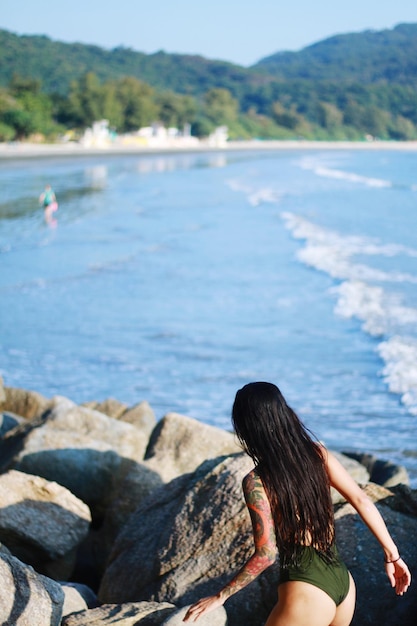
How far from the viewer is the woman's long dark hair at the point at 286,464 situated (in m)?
2.85

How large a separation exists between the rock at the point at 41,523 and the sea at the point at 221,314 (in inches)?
131

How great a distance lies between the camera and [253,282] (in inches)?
722

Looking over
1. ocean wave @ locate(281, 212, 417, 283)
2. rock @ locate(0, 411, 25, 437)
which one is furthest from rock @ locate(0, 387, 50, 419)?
ocean wave @ locate(281, 212, 417, 283)

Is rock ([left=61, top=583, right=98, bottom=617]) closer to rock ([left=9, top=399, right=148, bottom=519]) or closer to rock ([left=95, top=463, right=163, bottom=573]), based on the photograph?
rock ([left=95, top=463, right=163, bottom=573])

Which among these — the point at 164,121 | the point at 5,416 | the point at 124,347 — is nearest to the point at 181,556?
the point at 5,416

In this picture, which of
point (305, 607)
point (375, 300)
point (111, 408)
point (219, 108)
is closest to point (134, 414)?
point (111, 408)

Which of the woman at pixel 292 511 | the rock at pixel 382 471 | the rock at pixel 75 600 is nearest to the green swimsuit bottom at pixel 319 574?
the woman at pixel 292 511

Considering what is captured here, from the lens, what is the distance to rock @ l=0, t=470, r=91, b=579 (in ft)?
16.1

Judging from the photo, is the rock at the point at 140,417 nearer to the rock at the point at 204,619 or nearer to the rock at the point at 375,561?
the rock at the point at 375,561

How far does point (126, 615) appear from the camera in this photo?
368 centimetres

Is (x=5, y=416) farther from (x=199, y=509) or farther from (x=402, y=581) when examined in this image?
(x=402, y=581)

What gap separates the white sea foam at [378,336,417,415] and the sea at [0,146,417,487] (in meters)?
0.03

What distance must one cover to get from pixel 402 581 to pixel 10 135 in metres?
99.6

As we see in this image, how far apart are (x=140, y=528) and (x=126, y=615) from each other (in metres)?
1.16
